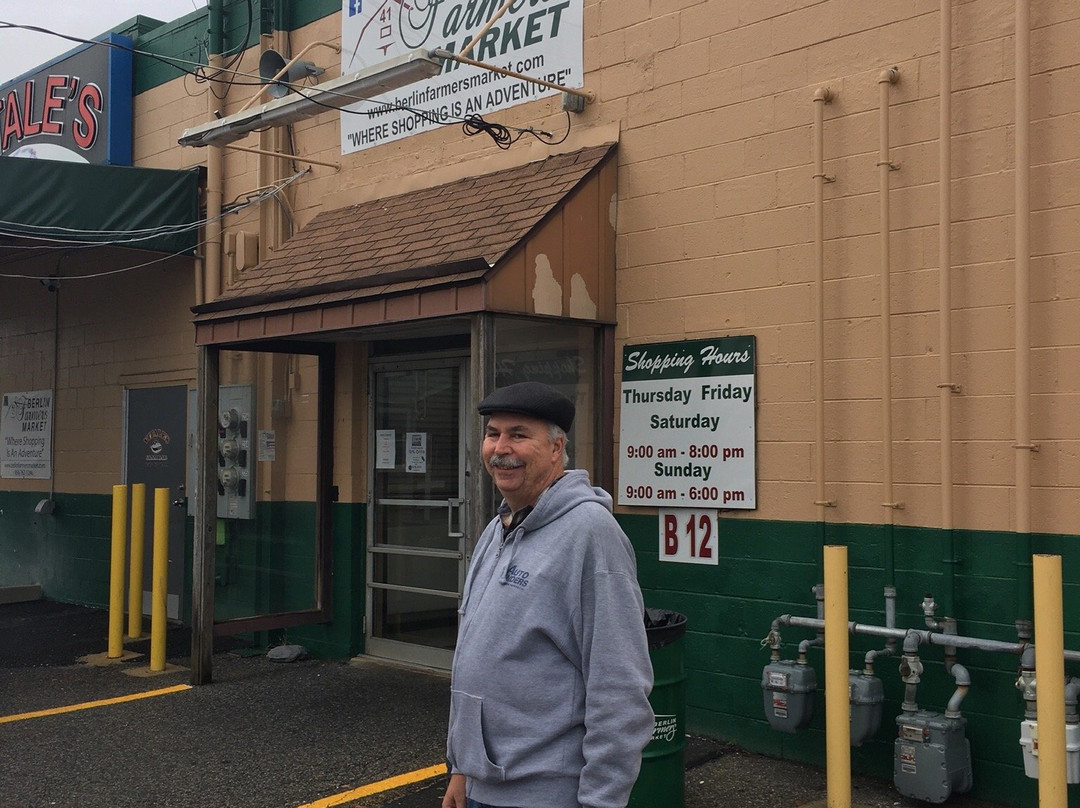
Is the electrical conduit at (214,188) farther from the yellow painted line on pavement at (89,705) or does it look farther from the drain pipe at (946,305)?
the drain pipe at (946,305)

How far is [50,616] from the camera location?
10.9 metres

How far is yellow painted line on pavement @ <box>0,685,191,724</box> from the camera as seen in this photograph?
7.11 meters

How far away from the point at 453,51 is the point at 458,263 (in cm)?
256

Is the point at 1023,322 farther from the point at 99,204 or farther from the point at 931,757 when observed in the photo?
the point at 99,204

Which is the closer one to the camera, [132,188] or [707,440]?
[707,440]

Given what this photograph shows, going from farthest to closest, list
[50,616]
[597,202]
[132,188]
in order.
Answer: [50,616] → [132,188] → [597,202]

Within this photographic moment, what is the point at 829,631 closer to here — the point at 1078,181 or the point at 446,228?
the point at 1078,181

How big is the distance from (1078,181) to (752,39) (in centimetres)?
203

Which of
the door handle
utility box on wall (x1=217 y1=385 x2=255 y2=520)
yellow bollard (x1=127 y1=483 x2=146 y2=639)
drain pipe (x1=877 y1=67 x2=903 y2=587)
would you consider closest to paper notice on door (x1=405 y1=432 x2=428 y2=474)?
the door handle

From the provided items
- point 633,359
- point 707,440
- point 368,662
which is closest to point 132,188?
point 368,662

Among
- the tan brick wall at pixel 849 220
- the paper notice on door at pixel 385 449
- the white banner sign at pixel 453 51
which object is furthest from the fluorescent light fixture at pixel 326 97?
the paper notice on door at pixel 385 449

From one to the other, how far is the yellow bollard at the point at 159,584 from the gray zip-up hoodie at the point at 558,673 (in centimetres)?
610

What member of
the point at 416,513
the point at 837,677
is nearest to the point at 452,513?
the point at 416,513

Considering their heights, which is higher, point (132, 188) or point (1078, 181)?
point (132, 188)
